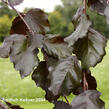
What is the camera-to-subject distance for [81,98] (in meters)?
0.56

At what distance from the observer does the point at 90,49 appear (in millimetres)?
605

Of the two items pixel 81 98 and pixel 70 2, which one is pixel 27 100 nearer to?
pixel 81 98

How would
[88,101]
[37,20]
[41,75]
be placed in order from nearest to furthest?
1. [88,101]
2. [41,75]
3. [37,20]

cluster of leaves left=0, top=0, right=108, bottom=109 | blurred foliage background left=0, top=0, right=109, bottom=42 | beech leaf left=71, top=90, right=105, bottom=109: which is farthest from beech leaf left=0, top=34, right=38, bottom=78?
blurred foliage background left=0, top=0, right=109, bottom=42

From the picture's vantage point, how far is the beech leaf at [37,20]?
756 mm

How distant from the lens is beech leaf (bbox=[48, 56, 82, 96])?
57 cm

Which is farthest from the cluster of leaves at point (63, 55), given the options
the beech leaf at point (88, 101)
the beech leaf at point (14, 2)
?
the beech leaf at point (14, 2)

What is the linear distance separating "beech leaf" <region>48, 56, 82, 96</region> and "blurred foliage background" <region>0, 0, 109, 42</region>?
21.4 metres

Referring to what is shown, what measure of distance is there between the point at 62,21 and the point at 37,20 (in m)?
27.3

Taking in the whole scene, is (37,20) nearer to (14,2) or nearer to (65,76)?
(14,2)

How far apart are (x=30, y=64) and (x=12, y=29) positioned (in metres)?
0.22

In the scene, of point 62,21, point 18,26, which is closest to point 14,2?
point 18,26

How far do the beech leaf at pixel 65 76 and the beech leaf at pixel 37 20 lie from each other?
0.55 ft

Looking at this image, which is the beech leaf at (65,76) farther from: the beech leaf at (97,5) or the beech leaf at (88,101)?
the beech leaf at (97,5)
